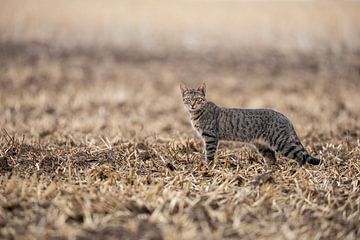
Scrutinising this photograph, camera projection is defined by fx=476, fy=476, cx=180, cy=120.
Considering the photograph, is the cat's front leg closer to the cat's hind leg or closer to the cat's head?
the cat's head

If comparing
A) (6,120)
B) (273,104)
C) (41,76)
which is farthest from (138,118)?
(41,76)

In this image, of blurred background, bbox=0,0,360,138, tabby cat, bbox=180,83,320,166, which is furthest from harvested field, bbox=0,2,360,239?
tabby cat, bbox=180,83,320,166

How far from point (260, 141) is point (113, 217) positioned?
310cm

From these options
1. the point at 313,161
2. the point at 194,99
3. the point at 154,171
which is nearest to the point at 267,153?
the point at 313,161

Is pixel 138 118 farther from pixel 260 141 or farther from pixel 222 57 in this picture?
pixel 222 57

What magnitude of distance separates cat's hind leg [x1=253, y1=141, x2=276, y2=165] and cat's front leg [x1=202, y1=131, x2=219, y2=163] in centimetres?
65

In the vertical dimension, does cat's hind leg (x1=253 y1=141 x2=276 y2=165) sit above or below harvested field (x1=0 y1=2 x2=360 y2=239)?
above

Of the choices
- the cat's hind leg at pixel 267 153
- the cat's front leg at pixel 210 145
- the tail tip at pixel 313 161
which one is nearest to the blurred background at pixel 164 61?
the cat's front leg at pixel 210 145

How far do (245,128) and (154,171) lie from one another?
5.25 feet

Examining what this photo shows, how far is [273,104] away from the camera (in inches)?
569

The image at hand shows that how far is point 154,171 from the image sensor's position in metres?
6.57

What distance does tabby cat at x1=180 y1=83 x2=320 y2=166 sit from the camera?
22.7ft

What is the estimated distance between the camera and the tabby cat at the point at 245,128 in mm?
6910

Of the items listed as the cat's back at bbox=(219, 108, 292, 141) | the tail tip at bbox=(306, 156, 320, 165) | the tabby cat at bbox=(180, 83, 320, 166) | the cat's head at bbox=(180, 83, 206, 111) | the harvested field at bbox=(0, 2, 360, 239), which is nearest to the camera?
the harvested field at bbox=(0, 2, 360, 239)
